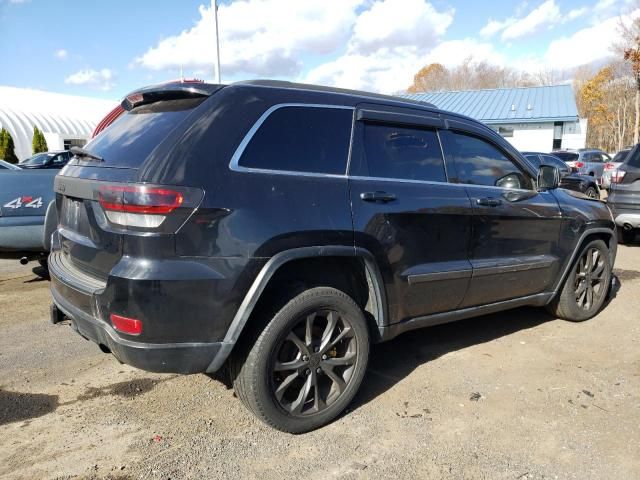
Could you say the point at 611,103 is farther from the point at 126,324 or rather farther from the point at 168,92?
the point at 126,324

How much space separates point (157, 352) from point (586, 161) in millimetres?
24140

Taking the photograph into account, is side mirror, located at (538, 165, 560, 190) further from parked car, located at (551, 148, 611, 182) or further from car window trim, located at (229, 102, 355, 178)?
parked car, located at (551, 148, 611, 182)

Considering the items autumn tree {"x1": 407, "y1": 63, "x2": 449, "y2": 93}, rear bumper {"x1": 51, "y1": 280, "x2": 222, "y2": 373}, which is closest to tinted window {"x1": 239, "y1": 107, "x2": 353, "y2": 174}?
rear bumper {"x1": 51, "y1": 280, "x2": 222, "y2": 373}

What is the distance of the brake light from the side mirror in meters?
3.12

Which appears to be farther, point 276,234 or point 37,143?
point 37,143

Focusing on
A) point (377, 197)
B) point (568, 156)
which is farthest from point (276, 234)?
point (568, 156)

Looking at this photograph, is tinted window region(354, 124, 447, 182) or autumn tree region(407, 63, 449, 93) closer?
tinted window region(354, 124, 447, 182)

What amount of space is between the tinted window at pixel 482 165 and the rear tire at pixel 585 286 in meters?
1.16

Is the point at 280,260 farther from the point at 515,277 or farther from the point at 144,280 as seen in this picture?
the point at 515,277

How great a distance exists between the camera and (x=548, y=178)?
435 centimetres

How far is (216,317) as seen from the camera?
2611mm

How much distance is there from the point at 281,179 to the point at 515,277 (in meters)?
2.27

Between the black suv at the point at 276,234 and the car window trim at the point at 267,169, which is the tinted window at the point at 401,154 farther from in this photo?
the car window trim at the point at 267,169

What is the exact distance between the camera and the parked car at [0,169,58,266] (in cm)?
545
